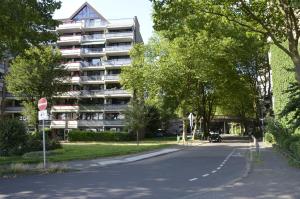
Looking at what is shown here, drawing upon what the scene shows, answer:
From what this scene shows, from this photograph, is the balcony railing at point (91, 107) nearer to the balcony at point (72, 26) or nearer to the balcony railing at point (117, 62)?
the balcony railing at point (117, 62)

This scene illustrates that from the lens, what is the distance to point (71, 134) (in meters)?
68.0

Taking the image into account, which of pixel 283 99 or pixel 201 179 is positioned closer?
pixel 201 179

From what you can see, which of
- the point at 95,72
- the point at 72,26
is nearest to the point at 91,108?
the point at 95,72

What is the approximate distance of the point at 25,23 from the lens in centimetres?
2066

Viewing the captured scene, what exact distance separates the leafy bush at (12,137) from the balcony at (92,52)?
5523cm

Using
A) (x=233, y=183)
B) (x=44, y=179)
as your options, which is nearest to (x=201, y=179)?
(x=233, y=183)

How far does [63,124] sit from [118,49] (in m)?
16.0

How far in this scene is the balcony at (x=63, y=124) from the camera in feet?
272

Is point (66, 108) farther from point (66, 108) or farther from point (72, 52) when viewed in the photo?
point (72, 52)

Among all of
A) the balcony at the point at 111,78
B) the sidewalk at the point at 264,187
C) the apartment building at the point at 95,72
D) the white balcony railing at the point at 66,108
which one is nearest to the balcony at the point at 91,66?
the apartment building at the point at 95,72

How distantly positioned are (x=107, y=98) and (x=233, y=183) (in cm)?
Result: 6957

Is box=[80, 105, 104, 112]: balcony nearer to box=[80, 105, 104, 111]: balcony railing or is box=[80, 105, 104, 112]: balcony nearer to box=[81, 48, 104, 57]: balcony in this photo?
box=[80, 105, 104, 111]: balcony railing

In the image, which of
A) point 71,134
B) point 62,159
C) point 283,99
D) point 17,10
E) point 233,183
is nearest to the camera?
point 233,183

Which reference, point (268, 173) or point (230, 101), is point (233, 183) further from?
point (230, 101)
